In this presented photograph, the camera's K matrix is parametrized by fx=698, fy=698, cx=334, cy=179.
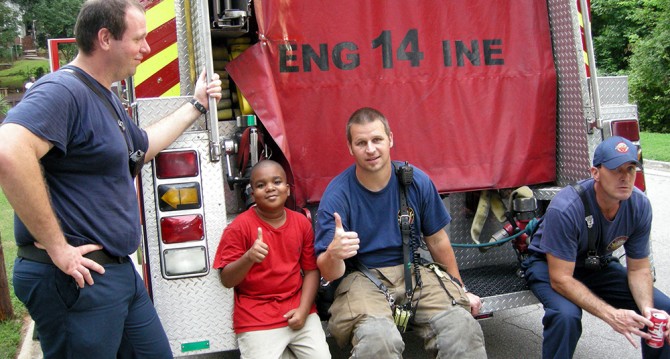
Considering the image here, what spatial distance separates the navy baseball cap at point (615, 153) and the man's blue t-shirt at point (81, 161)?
233 cm

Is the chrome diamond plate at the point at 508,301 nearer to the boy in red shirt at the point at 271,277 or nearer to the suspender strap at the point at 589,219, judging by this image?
the suspender strap at the point at 589,219

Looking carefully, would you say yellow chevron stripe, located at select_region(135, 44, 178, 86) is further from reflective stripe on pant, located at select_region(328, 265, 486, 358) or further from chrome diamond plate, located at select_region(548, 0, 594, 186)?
chrome diamond plate, located at select_region(548, 0, 594, 186)

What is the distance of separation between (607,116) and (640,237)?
0.77 metres

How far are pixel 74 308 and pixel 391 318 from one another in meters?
1.41

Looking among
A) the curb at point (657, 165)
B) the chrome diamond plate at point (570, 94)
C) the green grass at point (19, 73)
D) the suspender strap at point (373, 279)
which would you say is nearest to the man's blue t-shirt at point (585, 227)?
the chrome diamond plate at point (570, 94)

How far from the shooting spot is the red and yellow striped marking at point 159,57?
359cm

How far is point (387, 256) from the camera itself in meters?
3.49

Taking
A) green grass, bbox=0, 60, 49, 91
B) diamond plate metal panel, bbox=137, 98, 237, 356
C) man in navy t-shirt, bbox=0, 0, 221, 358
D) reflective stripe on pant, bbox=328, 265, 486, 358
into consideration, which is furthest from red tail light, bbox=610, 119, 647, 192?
green grass, bbox=0, 60, 49, 91

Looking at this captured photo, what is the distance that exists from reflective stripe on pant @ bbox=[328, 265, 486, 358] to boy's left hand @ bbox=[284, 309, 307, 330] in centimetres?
14

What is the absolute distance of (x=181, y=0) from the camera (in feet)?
11.9

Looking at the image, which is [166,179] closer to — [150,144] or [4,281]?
[150,144]

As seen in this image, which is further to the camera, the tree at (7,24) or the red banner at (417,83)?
the tree at (7,24)

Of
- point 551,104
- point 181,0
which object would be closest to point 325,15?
point 181,0

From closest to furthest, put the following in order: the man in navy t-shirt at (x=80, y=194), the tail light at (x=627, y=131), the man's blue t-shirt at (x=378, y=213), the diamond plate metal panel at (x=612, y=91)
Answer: the man in navy t-shirt at (x=80, y=194)
the man's blue t-shirt at (x=378, y=213)
the tail light at (x=627, y=131)
the diamond plate metal panel at (x=612, y=91)
